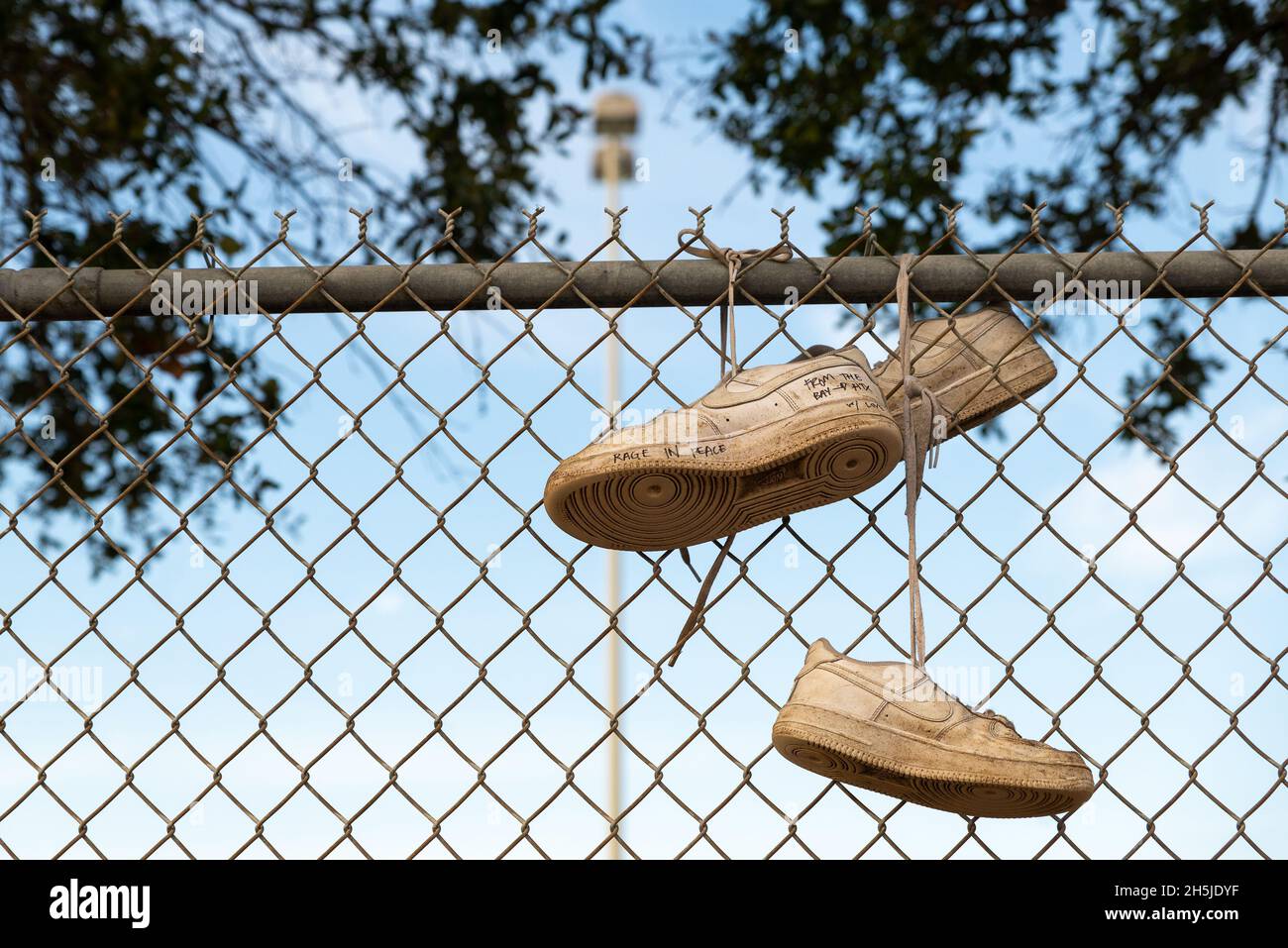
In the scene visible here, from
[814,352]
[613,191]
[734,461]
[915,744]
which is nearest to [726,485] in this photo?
[734,461]

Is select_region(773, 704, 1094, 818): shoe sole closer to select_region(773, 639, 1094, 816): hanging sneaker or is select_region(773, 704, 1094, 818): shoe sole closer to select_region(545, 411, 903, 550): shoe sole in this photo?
select_region(773, 639, 1094, 816): hanging sneaker

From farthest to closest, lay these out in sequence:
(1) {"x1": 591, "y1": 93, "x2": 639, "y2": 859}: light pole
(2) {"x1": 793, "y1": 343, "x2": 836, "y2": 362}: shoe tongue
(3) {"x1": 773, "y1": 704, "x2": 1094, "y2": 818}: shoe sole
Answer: (1) {"x1": 591, "y1": 93, "x2": 639, "y2": 859}: light pole
(2) {"x1": 793, "y1": 343, "x2": 836, "y2": 362}: shoe tongue
(3) {"x1": 773, "y1": 704, "x2": 1094, "y2": 818}: shoe sole

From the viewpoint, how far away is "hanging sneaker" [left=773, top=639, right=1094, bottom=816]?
1684mm

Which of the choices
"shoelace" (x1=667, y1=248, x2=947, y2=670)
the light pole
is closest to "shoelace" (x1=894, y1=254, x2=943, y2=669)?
"shoelace" (x1=667, y1=248, x2=947, y2=670)

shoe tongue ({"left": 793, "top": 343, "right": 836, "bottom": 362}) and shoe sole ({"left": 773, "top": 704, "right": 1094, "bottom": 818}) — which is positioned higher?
shoe tongue ({"left": 793, "top": 343, "right": 836, "bottom": 362})

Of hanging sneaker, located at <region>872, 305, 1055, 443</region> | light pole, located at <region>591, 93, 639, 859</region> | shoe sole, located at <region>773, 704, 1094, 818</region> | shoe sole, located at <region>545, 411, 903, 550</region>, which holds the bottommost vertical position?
shoe sole, located at <region>773, 704, 1094, 818</region>

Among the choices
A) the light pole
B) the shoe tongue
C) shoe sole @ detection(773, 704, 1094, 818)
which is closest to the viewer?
shoe sole @ detection(773, 704, 1094, 818)

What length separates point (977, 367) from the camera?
1949 mm

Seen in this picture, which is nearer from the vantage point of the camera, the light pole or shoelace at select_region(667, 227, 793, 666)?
shoelace at select_region(667, 227, 793, 666)

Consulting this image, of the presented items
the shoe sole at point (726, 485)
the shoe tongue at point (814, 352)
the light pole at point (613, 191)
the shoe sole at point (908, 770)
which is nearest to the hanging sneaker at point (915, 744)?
the shoe sole at point (908, 770)

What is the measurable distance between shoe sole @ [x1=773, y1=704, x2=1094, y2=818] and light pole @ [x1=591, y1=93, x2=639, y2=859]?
4.99 m

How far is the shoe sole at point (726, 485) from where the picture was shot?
1.72m
